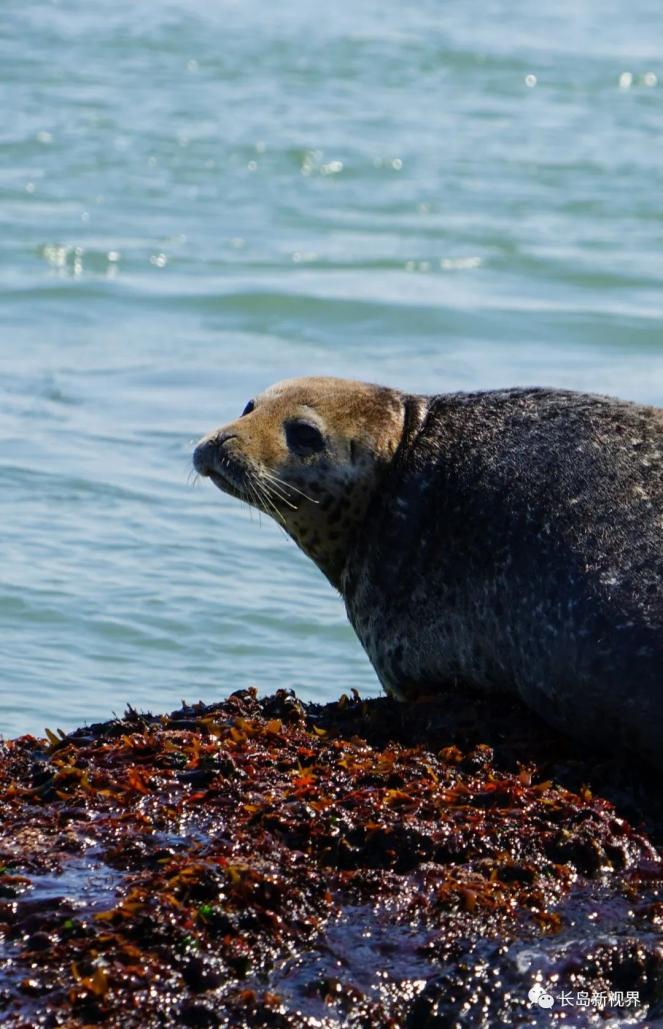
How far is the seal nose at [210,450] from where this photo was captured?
6.91 meters

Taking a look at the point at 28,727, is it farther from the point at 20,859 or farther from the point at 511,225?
the point at 511,225

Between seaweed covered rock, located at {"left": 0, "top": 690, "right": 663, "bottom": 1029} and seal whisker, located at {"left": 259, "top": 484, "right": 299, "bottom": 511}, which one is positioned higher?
seal whisker, located at {"left": 259, "top": 484, "right": 299, "bottom": 511}

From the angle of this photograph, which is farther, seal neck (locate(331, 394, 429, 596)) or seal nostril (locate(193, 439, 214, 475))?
seal neck (locate(331, 394, 429, 596))

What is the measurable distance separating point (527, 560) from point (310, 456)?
1.04 meters

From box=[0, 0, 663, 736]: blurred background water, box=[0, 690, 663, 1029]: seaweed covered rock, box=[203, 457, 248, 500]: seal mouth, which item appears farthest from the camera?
box=[0, 0, 663, 736]: blurred background water

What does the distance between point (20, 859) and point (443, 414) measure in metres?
2.83

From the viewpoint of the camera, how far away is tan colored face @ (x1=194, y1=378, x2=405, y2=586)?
6930mm

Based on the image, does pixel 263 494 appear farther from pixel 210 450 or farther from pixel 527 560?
pixel 527 560

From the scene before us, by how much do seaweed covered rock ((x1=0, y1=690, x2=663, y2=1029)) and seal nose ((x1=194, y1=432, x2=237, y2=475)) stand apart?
1316 millimetres

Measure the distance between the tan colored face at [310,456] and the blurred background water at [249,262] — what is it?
1738 millimetres

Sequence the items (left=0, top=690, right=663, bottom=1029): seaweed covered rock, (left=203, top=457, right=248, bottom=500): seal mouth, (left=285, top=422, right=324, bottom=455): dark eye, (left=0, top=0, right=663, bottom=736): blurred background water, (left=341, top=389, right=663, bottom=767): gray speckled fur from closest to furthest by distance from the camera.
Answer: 1. (left=0, top=690, right=663, bottom=1029): seaweed covered rock
2. (left=341, top=389, right=663, bottom=767): gray speckled fur
3. (left=203, top=457, right=248, bottom=500): seal mouth
4. (left=285, top=422, right=324, bottom=455): dark eye
5. (left=0, top=0, right=663, bottom=736): blurred background water

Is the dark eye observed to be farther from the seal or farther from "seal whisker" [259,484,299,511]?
"seal whisker" [259,484,299,511]

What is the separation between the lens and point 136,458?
12.2 m

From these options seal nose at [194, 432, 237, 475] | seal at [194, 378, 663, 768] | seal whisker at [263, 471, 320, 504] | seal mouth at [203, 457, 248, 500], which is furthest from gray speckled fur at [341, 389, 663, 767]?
seal nose at [194, 432, 237, 475]
